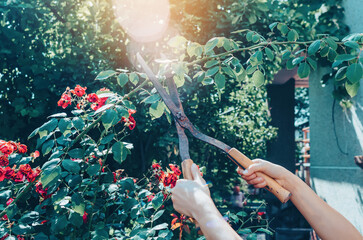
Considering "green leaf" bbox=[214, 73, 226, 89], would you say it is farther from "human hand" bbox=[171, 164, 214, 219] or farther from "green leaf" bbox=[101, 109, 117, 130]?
"human hand" bbox=[171, 164, 214, 219]

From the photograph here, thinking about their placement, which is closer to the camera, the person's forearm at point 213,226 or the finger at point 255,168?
the person's forearm at point 213,226

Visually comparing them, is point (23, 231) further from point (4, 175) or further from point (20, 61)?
point (20, 61)

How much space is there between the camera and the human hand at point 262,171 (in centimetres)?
125

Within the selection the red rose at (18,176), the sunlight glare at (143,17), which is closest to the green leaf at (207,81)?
the red rose at (18,176)

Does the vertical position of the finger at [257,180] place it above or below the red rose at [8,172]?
below

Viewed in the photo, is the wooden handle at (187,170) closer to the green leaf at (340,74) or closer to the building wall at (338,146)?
the green leaf at (340,74)

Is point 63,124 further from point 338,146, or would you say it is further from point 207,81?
point 338,146

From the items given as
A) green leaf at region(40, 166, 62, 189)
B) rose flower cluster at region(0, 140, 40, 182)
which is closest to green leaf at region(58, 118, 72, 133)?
green leaf at region(40, 166, 62, 189)

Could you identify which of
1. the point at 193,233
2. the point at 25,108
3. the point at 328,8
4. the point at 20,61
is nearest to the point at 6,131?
the point at 25,108

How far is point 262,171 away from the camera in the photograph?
1.28 meters

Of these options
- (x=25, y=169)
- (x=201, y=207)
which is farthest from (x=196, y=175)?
(x=25, y=169)

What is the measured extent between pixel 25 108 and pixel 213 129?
228 centimetres

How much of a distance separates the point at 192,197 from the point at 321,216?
1.81 ft

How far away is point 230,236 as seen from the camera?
0.97 meters
